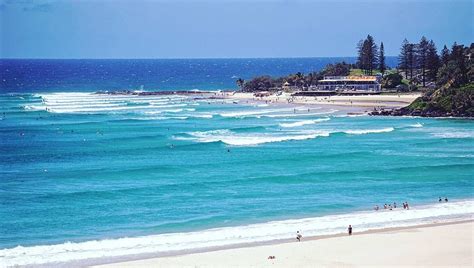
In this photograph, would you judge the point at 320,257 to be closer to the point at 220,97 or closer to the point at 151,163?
the point at 151,163

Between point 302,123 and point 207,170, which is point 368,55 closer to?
point 302,123

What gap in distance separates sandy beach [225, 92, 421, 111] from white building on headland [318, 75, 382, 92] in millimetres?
4317

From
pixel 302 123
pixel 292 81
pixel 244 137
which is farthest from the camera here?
pixel 292 81

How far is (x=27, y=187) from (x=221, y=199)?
1015 centimetres

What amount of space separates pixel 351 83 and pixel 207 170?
181ft

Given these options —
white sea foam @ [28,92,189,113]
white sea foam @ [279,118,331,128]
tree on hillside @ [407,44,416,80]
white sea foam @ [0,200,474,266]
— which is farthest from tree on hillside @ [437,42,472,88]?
white sea foam @ [0,200,474,266]

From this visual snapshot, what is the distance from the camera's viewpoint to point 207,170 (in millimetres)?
42500

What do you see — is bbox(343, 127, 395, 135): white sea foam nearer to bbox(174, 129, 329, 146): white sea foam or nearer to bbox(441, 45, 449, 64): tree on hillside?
bbox(174, 129, 329, 146): white sea foam

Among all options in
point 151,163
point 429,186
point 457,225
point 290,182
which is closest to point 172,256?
point 457,225

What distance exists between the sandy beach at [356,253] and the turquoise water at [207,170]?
4.13m

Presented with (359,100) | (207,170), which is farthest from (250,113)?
(207,170)

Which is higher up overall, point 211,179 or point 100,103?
point 100,103

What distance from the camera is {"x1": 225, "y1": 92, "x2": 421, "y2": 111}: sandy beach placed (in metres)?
80.0

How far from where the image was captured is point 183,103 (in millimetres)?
91125
